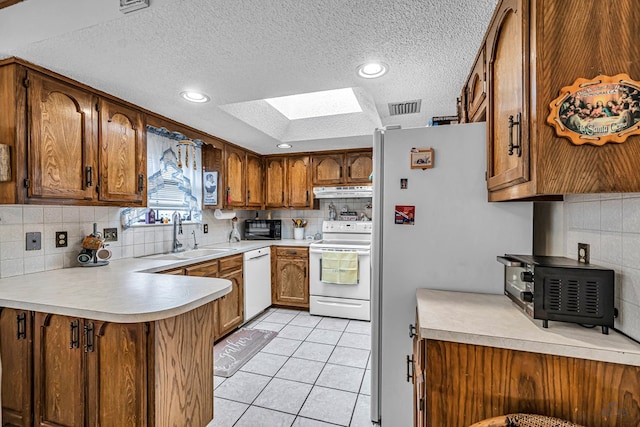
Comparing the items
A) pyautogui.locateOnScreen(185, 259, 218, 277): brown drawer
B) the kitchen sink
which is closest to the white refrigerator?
pyautogui.locateOnScreen(185, 259, 218, 277): brown drawer

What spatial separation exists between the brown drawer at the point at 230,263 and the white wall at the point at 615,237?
8.62 feet

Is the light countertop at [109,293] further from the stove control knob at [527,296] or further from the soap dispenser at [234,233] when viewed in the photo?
the soap dispenser at [234,233]

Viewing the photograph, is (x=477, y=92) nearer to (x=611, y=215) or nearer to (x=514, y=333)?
(x=611, y=215)

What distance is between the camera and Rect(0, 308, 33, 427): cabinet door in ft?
4.99

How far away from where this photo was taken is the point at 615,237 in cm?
102

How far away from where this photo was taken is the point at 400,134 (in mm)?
1599

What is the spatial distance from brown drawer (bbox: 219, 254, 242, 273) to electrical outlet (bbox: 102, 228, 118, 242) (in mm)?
899

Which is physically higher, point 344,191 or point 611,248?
point 344,191

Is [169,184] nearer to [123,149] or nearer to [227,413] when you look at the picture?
[123,149]

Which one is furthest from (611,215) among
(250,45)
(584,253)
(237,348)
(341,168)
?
(341,168)

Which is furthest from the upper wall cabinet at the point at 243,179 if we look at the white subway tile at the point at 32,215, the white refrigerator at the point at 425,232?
the white refrigerator at the point at 425,232

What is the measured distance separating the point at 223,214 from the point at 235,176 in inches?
20.2

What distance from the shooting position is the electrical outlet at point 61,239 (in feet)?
6.83

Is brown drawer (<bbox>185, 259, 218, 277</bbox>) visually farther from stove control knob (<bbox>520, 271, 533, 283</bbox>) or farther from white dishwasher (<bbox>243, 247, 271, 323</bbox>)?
stove control knob (<bbox>520, 271, 533, 283</bbox>)
